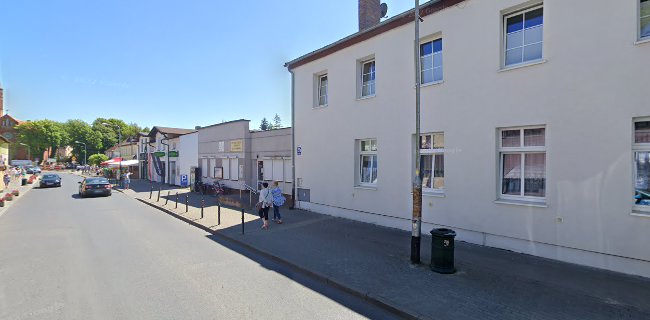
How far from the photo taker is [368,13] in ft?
43.0

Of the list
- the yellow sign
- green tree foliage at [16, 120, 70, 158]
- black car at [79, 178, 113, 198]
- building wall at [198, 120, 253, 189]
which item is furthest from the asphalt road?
green tree foliage at [16, 120, 70, 158]

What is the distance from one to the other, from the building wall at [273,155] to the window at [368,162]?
5330 millimetres

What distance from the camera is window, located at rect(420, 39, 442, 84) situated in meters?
9.53

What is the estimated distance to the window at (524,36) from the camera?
297 inches

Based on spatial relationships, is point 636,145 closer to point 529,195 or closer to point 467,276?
point 529,195

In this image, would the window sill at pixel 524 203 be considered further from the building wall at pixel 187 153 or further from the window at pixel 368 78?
the building wall at pixel 187 153

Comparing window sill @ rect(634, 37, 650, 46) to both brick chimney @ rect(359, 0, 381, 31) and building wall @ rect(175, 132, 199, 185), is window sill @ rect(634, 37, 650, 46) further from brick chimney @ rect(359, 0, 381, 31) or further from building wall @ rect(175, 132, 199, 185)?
building wall @ rect(175, 132, 199, 185)

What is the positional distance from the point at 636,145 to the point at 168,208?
16867 millimetres

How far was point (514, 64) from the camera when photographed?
7.82 m

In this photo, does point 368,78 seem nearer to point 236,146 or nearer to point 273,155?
point 273,155

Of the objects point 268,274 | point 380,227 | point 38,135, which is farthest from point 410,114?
point 38,135

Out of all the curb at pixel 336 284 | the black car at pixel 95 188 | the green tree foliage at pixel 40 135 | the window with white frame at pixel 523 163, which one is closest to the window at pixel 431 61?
the window with white frame at pixel 523 163

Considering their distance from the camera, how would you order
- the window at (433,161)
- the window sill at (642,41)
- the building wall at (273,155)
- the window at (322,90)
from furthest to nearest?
the building wall at (273,155), the window at (322,90), the window at (433,161), the window sill at (642,41)

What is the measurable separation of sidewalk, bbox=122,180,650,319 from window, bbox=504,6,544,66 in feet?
15.1
